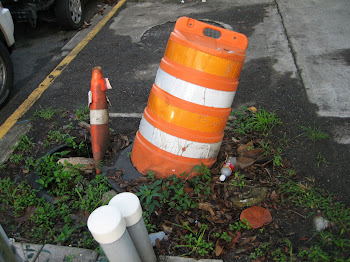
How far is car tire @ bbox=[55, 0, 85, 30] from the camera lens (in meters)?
5.99

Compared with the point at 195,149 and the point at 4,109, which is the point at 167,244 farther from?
the point at 4,109

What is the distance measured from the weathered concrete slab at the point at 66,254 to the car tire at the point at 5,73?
8.59ft

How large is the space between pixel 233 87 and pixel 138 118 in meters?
1.62

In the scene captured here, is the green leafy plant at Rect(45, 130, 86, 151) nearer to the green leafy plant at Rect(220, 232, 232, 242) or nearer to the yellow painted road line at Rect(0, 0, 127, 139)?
the yellow painted road line at Rect(0, 0, 127, 139)

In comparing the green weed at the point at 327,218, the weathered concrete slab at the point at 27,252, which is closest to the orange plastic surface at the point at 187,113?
the green weed at the point at 327,218

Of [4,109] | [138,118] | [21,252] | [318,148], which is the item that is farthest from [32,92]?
[318,148]

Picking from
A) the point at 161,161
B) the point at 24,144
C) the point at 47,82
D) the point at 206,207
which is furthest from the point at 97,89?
the point at 47,82

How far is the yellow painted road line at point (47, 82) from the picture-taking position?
13.1ft

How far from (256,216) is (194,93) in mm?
1106

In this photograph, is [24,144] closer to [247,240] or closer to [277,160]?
[247,240]

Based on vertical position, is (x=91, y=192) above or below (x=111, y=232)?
below

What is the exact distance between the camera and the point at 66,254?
2.34m

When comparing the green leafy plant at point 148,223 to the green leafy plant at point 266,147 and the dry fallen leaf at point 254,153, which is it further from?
the green leafy plant at point 266,147

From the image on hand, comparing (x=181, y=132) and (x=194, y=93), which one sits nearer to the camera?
(x=194, y=93)
